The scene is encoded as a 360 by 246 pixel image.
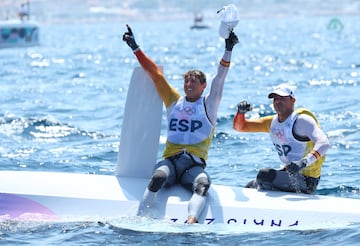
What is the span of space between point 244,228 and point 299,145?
84cm

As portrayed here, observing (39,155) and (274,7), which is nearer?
(39,155)

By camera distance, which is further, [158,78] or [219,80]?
[158,78]

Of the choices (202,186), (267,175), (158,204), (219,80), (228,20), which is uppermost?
(228,20)

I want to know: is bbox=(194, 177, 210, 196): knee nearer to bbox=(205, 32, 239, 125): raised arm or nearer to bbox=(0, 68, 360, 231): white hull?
bbox=(0, 68, 360, 231): white hull

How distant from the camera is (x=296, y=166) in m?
7.21

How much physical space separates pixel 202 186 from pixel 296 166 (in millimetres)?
765

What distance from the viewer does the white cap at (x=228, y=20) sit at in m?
7.59

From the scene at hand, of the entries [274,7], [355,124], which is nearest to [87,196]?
[355,124]

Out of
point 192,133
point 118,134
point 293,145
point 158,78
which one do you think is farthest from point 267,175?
point 118,134

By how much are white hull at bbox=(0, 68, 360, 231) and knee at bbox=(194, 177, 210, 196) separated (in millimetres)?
121

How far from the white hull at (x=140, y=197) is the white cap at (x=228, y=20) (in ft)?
2.83

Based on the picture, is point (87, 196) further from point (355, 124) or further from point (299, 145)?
point (355, 124)

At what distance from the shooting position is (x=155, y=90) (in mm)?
8102

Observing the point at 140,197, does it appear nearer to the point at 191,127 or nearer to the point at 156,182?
the point at 156,182
